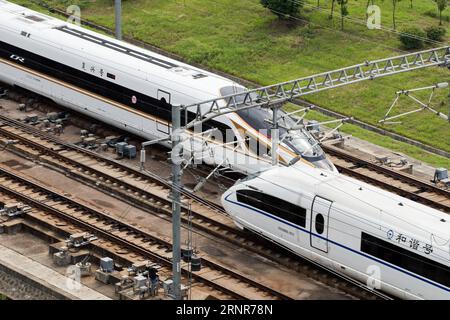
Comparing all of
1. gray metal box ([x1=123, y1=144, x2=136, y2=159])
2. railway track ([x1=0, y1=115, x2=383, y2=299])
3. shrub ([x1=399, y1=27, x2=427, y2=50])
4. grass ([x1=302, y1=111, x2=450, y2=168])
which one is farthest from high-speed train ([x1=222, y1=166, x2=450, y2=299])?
shrub ([x1=399, y1=27, x2=427, y2=50])

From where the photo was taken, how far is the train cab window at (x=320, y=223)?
120 feet

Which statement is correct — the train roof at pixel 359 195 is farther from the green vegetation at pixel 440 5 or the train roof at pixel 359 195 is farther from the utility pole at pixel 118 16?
the green vegetation at pixel 440 5

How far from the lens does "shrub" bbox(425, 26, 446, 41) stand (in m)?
61.1

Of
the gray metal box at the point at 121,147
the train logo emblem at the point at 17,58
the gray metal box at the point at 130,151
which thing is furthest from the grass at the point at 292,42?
the train logo emblem at the point at 17,58

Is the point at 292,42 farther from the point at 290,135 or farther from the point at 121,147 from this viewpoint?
the point at 290,135

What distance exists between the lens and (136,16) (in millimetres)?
68438

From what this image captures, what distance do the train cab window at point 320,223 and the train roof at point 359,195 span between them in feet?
2.16

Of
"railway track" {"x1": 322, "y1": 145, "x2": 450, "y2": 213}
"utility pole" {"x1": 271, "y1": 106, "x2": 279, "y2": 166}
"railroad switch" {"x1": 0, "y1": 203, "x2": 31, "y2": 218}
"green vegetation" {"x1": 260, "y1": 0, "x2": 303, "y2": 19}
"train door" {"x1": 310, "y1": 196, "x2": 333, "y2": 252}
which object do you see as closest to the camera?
"train door" {"x1": 310, "y1": 196, "x2": 333, "y2": 252}

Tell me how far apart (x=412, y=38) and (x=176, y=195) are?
30229 mm

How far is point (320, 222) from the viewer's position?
3675cm

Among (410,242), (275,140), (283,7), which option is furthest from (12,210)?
(283,7)

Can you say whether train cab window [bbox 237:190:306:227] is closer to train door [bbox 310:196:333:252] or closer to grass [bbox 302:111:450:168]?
train door [bbox 310:196:333:252]
